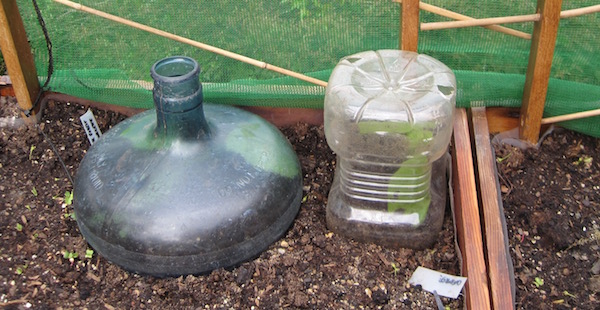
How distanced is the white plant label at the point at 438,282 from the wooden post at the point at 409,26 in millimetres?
795

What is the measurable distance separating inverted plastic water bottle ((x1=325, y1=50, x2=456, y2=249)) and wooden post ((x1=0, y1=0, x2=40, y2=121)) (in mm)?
1330

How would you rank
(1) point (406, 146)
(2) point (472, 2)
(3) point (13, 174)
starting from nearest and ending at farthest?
(1) point (406, 146), (2) point (472, 2), (3) point (13, 174)

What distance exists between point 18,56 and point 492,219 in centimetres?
196

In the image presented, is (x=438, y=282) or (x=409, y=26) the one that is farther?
(x=409, y=26)

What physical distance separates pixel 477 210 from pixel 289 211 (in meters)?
0.66

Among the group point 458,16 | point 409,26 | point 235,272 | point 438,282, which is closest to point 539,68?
point 458,16

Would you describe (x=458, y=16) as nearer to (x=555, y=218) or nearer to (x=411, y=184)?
(x=411, y=184)

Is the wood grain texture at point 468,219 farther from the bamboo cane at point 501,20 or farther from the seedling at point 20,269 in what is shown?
the seedling at point 20,269

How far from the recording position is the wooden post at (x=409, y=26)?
87.4 inches

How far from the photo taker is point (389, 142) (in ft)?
6.79

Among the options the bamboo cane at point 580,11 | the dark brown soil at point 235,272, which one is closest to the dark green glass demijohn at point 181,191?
the dark brown soil at point 235,272

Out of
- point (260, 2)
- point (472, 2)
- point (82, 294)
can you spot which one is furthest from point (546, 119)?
point (82, 294)

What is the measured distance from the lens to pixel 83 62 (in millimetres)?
2723

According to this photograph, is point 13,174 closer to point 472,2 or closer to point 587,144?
point 472,2
